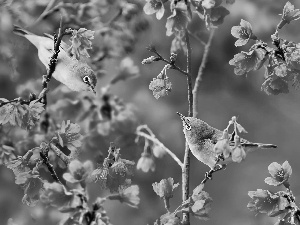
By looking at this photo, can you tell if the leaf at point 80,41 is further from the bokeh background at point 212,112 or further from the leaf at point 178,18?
the bokeh background at point 212,112

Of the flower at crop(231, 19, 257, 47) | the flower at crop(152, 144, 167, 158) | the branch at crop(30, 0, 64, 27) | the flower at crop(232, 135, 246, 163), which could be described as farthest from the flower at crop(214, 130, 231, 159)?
the branch at crop(30, 0, 64, 27)

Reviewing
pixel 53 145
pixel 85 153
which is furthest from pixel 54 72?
pixel 85 153

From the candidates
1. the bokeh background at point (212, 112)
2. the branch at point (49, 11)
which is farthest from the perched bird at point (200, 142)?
the branch at point (49, 11)

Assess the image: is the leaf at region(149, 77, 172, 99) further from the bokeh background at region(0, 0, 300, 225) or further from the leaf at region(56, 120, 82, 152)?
the bokeh background at region(0, 0, 300, 225)

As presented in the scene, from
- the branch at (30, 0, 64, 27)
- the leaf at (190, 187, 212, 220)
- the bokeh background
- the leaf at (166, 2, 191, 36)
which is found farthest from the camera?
the bokeh background

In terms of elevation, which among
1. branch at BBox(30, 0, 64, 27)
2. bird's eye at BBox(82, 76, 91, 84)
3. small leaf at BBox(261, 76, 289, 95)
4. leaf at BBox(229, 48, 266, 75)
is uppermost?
leaf at BBox(229, 48, 266, 75)

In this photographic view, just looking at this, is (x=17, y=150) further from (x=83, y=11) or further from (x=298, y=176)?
(x=298, y=176)

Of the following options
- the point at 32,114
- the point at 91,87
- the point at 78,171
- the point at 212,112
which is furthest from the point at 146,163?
the point at 212,112
